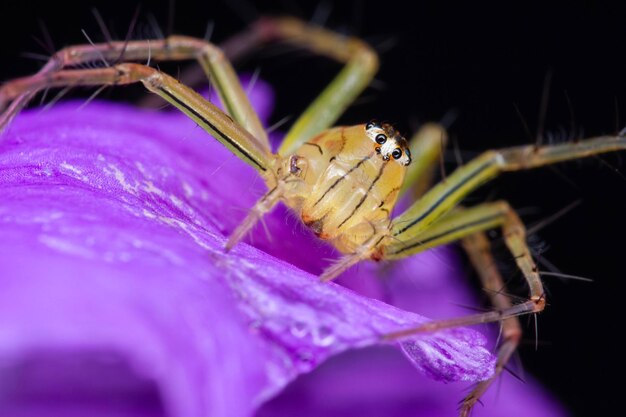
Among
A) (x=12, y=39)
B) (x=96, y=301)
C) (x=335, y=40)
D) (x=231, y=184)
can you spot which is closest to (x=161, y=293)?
(x=96, y=301)

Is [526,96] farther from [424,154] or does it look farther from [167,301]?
[167,301]

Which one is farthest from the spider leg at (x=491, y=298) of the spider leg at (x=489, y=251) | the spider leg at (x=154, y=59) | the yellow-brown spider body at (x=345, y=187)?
the spider leg at (x=154, y=59)

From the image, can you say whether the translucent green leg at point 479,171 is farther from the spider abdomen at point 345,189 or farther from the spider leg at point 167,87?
the spider leg at point 167,87

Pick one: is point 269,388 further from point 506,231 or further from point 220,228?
point 506,231

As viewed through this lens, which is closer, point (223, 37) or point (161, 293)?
point (161, 293)

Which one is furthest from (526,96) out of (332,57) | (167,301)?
(167,301)

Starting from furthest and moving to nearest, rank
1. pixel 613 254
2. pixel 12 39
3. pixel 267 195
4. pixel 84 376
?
pixel 12 39
pixel 613 254
pixel 267 195
pixel 84 376
